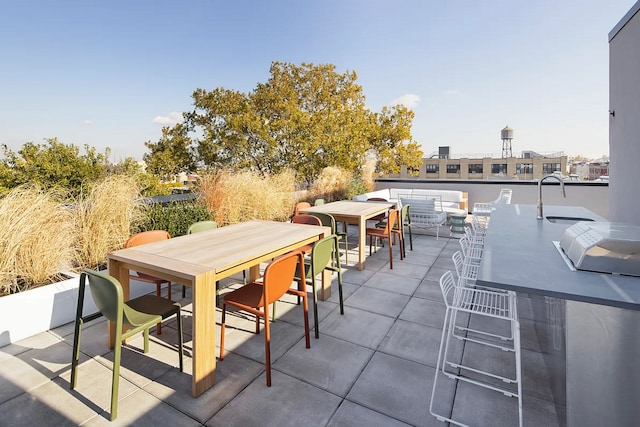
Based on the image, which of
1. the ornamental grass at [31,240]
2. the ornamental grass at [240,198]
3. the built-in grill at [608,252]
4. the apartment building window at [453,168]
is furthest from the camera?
the apartment building window at [453,168]

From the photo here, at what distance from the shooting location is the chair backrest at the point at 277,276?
6.36 ft

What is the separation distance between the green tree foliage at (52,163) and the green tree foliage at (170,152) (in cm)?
194

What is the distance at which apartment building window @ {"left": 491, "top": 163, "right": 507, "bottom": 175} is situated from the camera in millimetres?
33725

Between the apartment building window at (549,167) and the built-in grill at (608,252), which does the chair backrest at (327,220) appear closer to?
the built-in grill at (608,252)

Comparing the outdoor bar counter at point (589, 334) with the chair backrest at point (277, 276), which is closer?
the outdoor bar counter at point (589, 334)

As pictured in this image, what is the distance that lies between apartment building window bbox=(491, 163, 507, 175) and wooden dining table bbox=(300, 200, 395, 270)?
34.3 metres

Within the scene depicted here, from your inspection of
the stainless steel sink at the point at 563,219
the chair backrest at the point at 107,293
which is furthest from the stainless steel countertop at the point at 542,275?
the chair backrest at the point at 107,293

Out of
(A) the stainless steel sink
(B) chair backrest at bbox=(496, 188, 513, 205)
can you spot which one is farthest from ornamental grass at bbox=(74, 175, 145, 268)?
(B) chair backrest at bbox=(496, 188, 513, 205)

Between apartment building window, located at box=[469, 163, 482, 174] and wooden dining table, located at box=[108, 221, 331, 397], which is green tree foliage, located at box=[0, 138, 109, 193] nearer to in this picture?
wooden dining table, located at box=[108, 221, 331, 397]

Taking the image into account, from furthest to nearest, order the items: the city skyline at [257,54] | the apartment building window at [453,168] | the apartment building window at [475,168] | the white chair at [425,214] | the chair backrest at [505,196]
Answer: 1. the apartment building window at [453,168]
2. the apartment building window at [475,168]
3. the chair backrest at [505,196]
4. the city skyline at [257,54]
5. the white chair at [425,214]

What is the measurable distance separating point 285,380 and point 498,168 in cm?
3908

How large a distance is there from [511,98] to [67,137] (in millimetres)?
15285

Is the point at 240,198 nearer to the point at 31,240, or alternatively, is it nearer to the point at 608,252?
the point at 31,240

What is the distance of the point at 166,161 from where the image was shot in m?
10.6
